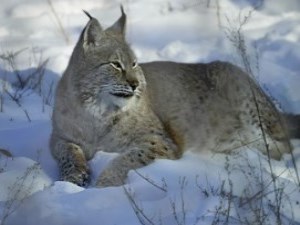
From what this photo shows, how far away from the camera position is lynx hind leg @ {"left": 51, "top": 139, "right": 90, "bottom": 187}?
475 centimetres

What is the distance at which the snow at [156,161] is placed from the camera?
3.75 m

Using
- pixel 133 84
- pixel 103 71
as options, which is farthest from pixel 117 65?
pixel 133 84

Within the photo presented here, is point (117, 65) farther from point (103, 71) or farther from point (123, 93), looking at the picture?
point (123, 93)

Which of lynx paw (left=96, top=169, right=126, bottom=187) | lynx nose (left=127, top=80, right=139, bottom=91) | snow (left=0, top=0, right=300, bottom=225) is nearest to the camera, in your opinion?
snow (left=0, top=0, right=300, bottom=225)

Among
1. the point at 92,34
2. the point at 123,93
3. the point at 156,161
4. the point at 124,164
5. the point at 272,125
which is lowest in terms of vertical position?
the point at 272,125

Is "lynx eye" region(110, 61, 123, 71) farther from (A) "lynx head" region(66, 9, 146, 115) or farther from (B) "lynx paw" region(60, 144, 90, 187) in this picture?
(B) "lynx paw" region(60, 144, 90, 187)

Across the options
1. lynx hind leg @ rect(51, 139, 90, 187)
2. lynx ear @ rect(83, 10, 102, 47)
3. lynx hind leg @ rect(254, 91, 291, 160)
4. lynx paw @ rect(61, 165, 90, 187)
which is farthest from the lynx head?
lynx hind leg @ rect(254, 91, 291, 160)

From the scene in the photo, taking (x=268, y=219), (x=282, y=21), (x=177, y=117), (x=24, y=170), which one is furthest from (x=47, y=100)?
(x=268, y=219)

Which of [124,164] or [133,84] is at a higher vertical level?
[133,84]

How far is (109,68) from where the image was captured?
504cm

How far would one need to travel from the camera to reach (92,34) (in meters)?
5.09

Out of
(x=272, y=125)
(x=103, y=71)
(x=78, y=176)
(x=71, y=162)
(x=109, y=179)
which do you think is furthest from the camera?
(x=272, y=125)

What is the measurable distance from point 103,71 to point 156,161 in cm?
76

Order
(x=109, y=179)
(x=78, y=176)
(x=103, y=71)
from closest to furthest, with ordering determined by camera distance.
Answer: (x=109, y=179) < (x=78, y=176) < (x=103, y=71)
